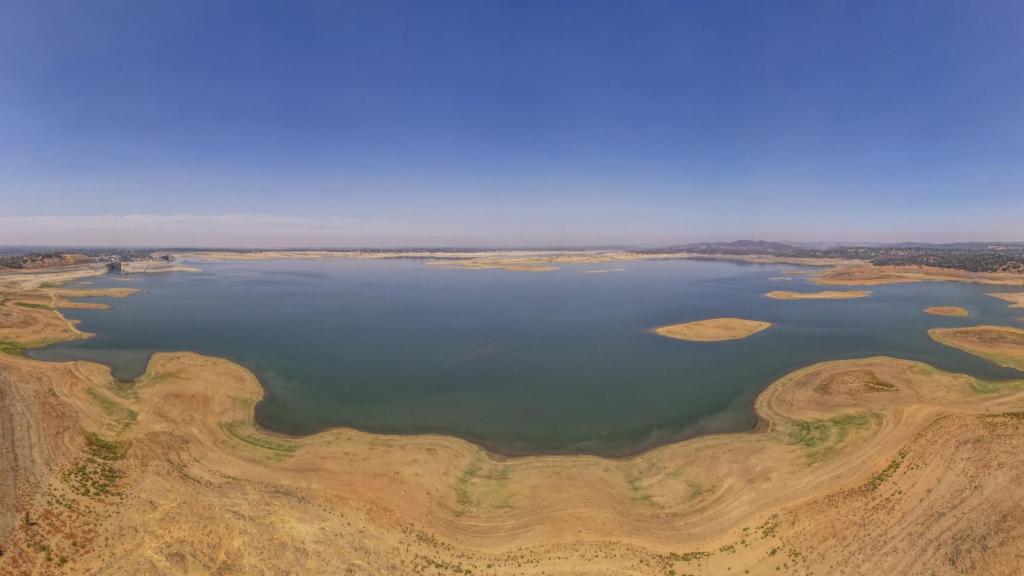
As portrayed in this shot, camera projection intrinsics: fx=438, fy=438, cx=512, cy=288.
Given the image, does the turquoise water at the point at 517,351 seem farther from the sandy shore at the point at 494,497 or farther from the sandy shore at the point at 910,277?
the sandy shore at the point at 910,277

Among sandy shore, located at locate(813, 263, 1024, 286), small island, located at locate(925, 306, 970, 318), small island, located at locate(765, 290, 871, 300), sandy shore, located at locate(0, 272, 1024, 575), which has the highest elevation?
sandy shore, located at locate(813, 263, 1024, 286)

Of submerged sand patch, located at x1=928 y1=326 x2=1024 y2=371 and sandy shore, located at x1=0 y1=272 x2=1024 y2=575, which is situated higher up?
submerged sand patch, located at x1=928 y1=326 x2=1024 y2=371

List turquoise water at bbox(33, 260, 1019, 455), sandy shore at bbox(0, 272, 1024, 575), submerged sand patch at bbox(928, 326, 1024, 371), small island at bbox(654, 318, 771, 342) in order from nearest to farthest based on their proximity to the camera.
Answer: sandy shore at bbox(0, 272, 1024, 575)
turquoise water at bbox(33, 260, 1019, 455)
submerged sand patch at bbox(928, 326, 1024, 371)
small island at bbox(654, 318, 771, 342)

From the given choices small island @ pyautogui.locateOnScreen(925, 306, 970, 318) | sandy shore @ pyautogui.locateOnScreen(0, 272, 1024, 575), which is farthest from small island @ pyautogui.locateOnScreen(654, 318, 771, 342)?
small island @ pyautogui.locateOnScreen(925, 306, 970, 318)

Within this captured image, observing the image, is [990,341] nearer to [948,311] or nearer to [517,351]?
[948,311]

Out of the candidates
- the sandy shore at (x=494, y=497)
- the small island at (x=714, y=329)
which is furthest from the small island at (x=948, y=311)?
the sandy shore at (x=494, y=497)

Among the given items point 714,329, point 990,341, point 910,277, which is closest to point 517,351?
point 714,329

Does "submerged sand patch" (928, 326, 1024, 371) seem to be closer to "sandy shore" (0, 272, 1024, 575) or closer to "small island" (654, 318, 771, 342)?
"sandy shore" (0, 272, 1024, 575)
